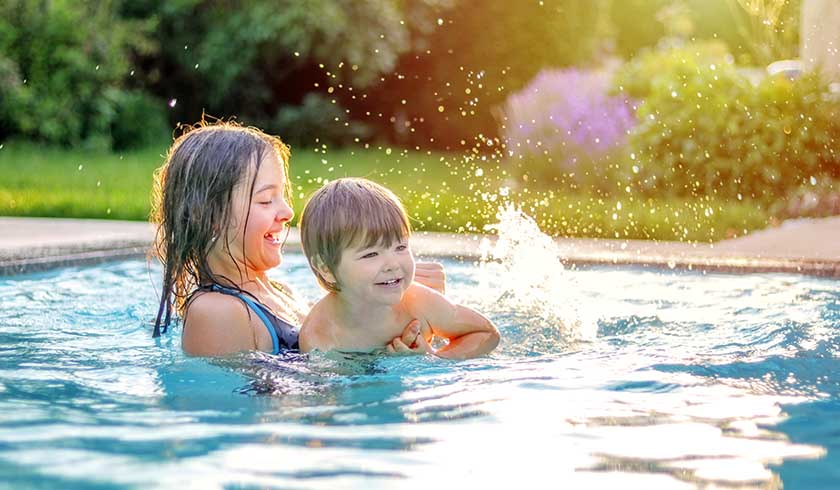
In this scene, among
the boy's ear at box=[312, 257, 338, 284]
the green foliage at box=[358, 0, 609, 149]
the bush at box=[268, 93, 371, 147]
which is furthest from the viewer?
the green foliage at box=[358, 0, 609, 149]

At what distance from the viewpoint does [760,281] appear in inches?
274

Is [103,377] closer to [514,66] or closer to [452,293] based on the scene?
[452,293]

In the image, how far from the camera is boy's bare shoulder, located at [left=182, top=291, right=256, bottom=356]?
4176mm

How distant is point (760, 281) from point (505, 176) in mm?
6482

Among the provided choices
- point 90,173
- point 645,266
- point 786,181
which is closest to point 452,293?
point 645,266

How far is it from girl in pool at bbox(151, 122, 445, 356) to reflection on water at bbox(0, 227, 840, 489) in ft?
0.36

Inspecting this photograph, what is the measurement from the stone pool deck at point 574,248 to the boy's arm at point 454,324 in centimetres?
305

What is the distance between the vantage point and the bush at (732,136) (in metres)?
10.4

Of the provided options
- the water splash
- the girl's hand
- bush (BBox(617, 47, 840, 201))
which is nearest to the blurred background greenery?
bush (BBox(617, 47, 840, 201))

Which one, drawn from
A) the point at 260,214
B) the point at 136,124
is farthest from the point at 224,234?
the point at 136,124

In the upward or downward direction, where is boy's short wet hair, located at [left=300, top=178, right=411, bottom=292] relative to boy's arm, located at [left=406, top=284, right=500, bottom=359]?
upward

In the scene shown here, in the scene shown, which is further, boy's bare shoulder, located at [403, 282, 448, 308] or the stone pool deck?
the stone pool deck

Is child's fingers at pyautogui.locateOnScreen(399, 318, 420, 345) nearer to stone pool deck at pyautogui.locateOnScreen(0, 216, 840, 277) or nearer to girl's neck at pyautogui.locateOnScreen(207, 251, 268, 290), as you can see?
girl's neck at pyautogui.locateOnScreen(207, 251, 268, 290)

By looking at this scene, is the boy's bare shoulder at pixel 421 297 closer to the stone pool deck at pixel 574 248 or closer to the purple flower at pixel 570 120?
the stone pool deck at pixel 574 248
